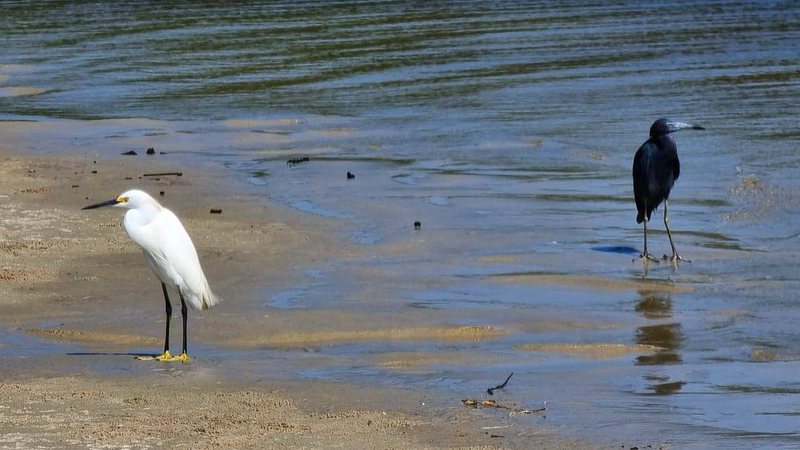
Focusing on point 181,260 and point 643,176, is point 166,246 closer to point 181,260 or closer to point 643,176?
point 181,260

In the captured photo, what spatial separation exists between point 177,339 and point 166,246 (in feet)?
2.50

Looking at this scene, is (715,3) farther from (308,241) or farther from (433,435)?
(433,435)

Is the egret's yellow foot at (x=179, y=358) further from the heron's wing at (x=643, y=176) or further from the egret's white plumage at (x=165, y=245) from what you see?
the heron's wing at (x=643, y=176)

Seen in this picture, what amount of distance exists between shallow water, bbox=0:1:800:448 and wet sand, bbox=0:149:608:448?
0.31 meters

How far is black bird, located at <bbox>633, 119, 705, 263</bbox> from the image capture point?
1180cm

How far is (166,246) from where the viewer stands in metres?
8.53

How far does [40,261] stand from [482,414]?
16.3 ft

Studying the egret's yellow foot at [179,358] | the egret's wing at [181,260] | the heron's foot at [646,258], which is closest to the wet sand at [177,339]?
the egret's yellow foot at [179,358]

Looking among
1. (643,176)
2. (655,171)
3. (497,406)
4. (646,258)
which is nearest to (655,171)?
(655,171)

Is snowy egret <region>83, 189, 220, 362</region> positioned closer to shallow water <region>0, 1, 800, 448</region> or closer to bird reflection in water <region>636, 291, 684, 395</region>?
shallow water <region>0, 1, 800, 448</region>

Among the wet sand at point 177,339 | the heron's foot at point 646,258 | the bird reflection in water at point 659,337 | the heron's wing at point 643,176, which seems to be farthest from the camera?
the heron's wing at point 643,176

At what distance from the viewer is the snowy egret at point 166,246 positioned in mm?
8547

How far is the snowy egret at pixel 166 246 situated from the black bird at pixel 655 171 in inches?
163

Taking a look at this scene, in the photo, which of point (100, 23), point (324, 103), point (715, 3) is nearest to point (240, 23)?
point (100, 23)
